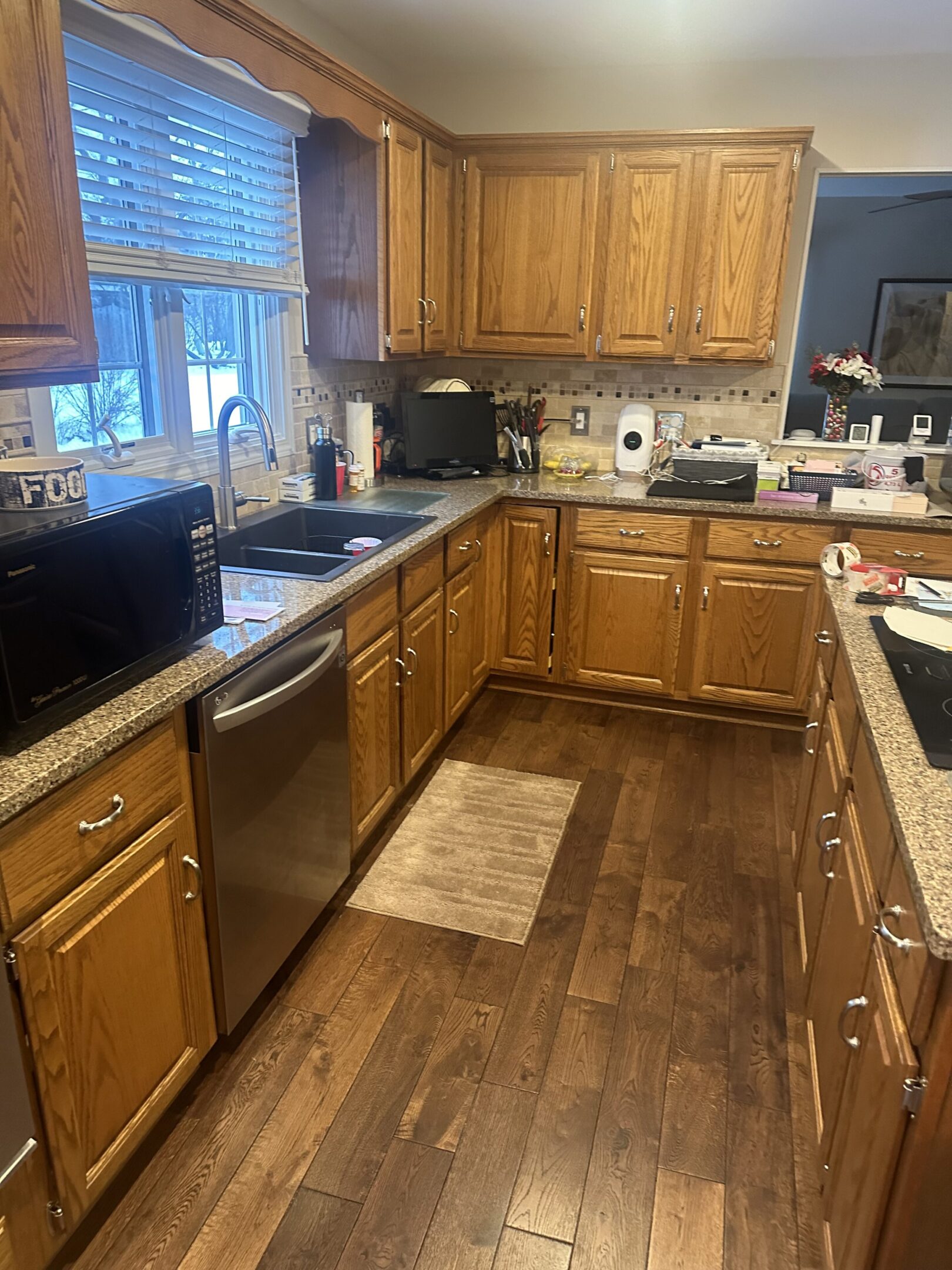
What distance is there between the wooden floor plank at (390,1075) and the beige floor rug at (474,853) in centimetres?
11

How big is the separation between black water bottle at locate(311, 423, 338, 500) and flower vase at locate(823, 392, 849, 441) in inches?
81.5

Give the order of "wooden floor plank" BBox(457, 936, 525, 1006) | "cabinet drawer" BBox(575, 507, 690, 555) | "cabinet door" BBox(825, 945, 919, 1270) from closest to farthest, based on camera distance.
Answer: "cabinet door" BBox(825, 945, 919, 1270) < "wooden floor plank" BBox(457, 936, 525, 1006) < "cabinet drawer" BBox(575, 507, 690, 555)

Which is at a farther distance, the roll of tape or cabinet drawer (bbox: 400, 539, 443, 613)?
cabinet drawer (bbox: 400, 539, 443, 613)

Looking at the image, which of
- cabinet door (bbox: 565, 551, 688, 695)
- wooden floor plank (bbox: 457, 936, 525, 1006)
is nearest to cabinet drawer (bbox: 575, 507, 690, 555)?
cabinet door (bbox: 565, 551, 688, 695)

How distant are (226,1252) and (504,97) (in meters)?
4.01

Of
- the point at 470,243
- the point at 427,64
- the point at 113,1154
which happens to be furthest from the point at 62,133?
the point at 427,64

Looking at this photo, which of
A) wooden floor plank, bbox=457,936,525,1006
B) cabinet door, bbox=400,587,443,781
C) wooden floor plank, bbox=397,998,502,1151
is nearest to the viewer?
wooden floor plank, bbox=397,998,502,1151

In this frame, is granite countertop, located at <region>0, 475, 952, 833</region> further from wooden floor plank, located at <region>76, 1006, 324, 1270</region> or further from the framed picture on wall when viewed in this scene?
the framed picture on wall

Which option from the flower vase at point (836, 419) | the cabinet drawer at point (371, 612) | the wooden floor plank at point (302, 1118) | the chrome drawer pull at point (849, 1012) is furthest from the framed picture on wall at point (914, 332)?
the chrome drawer pull at point (849, 1012)

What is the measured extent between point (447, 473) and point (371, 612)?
4.72ft

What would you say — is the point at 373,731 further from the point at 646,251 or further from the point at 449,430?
the point at 646,251

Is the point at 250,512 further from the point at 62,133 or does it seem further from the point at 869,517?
the point at 869,517

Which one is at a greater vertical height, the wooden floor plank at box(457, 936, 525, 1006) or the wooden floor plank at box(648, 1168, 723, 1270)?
the wooden floor plank at box(457, 936, 525, 1006)

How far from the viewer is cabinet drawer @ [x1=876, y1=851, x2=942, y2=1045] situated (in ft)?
3.43
